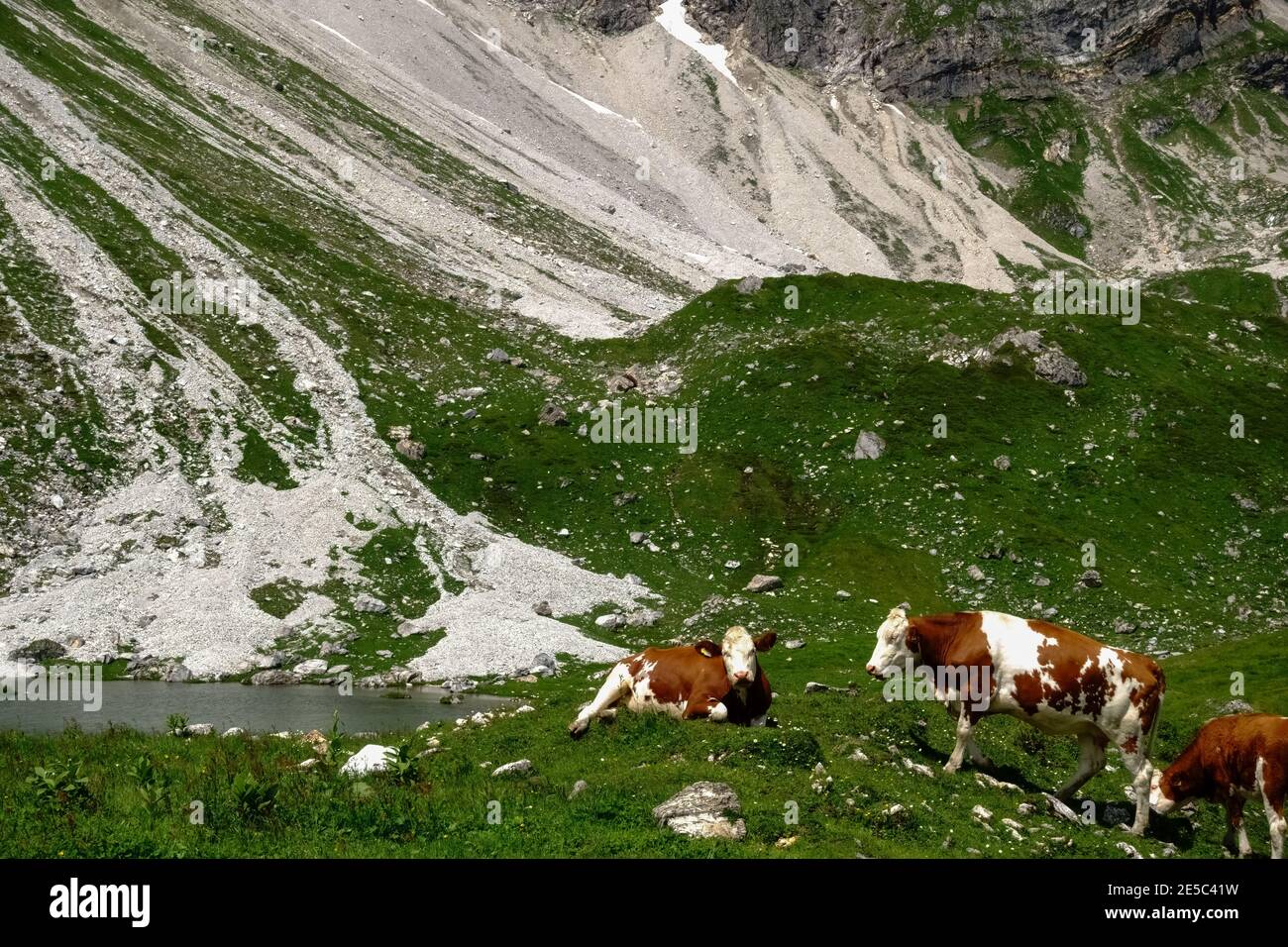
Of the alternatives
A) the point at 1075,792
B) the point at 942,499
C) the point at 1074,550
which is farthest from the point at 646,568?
the point at 1075,792

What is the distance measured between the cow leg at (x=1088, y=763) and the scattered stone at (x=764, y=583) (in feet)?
100

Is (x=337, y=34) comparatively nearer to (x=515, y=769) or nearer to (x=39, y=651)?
(x=39, y=651)

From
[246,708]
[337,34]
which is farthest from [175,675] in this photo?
[337,34]

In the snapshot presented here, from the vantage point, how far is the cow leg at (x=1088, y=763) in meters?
17.6

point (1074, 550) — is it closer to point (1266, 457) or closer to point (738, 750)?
point (1266, 457)

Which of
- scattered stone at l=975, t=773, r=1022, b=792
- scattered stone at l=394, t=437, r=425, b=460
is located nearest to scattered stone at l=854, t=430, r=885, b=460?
scattered stone at l=394, t=437, r=425, b=460

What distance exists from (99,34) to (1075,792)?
510ft

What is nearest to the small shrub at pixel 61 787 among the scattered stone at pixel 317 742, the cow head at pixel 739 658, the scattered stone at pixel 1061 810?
the scattered stone at pixel 317 742

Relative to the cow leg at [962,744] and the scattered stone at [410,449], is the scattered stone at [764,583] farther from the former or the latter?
the cow leg at [962,744]

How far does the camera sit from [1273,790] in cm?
1597

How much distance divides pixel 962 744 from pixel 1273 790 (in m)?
5.04

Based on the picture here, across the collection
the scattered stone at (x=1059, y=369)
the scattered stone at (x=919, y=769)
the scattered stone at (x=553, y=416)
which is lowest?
the scattered stone at (x=919, y=769)

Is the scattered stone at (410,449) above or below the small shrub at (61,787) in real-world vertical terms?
above

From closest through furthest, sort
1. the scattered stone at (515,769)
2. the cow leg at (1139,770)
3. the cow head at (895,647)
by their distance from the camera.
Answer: the scattered stone at (515,769), the cow leg at (1139,770), the cow head at (895,647)
